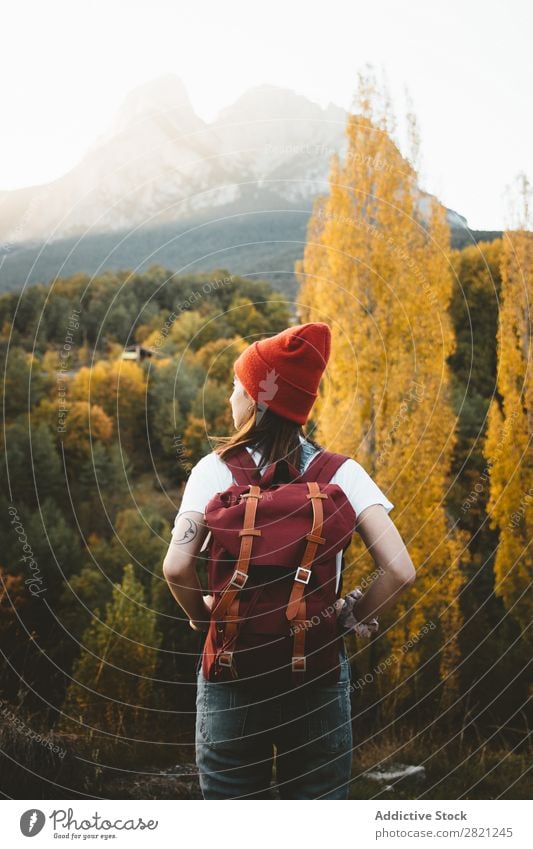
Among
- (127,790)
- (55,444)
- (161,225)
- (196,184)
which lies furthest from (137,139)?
(127,790)

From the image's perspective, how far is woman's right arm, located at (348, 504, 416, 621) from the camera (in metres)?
1.84

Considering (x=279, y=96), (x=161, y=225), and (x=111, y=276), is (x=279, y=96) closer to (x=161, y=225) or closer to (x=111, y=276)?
(x=161, y=225)

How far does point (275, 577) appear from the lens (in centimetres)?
181

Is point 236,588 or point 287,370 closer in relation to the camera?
point 236,588

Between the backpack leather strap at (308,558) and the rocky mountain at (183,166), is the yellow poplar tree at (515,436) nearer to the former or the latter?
the rocky mountain at (183,166)

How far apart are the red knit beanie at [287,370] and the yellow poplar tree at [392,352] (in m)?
5.08

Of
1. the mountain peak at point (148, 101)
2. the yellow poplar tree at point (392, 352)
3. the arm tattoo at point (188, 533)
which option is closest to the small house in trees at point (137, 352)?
the yellow poplar tree at point (392, 352)

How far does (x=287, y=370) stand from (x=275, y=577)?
1.75 feet

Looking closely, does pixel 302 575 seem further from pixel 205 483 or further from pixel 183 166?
pixel 183 166

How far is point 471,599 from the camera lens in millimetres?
7938

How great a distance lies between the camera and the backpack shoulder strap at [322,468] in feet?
6.19

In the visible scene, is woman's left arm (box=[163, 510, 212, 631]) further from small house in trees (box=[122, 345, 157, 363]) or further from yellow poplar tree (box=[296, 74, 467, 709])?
small house in trees (box=[122, 345, 157, 363])
